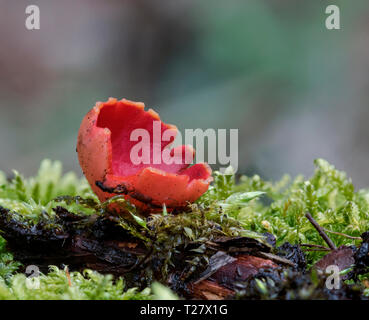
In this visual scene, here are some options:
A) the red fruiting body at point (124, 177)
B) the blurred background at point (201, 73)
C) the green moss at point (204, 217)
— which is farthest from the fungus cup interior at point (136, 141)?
the blurred background at point (201, 73)

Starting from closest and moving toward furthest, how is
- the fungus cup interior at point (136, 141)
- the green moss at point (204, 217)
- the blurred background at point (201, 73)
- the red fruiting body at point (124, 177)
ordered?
the green moss at point (204, 217), the red fruiting body at point (124, 177), the fungus cup interior at point (136, 141), the blurred background at point (201, 73)

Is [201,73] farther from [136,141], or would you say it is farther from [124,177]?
[124,177]

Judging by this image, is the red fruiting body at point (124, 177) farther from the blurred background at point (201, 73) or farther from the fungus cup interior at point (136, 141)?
the blurred background at point (201, 73)

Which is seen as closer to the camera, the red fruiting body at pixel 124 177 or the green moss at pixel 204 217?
the green moss at pixel 204 217

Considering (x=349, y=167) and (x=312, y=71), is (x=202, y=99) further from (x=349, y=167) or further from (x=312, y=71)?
(x=349, y=167)

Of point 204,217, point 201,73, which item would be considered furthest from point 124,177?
point 201,73

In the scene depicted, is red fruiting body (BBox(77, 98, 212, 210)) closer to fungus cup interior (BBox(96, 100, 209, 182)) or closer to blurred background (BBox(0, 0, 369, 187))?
fungus cup interior (BBox(96, 100, 209, 182))

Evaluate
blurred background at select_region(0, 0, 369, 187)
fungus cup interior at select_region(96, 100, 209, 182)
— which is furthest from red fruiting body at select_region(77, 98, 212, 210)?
blurred background at select_region(0, 0, 369, 187)

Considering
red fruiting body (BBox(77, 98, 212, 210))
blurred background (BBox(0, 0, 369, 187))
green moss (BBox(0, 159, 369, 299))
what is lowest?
green moss (BBox(0, 159, 369, 299))

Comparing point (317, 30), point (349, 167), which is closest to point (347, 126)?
point (349, 167)
